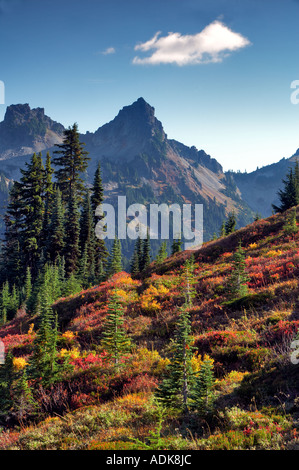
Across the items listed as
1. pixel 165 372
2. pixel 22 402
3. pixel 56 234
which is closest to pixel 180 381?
pixel 165 372

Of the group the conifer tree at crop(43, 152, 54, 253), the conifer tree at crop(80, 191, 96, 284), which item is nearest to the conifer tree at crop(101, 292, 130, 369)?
the conifer tree at crop(80, 191, 96, 284)

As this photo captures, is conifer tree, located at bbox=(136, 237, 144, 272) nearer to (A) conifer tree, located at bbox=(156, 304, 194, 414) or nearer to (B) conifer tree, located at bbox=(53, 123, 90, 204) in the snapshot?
(B) conifer tree, located at bbox=(53, 123, 90, 204)

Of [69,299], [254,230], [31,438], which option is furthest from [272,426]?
[254,230]

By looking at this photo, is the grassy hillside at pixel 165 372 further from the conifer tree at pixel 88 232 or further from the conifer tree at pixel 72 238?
the conifer tree at pixel 88 232

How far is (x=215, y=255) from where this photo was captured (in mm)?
24266

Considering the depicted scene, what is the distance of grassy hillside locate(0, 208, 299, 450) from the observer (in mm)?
5590

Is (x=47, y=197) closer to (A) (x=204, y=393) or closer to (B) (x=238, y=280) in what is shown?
(B) (x=238, y=280)

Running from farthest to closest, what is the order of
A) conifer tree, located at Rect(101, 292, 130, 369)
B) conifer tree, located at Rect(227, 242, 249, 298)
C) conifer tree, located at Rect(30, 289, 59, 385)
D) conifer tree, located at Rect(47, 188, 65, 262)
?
conifer tree, located at Rect(47, 188, 65, 262) < conifer tree, located at Rect(227, 242, 249, 298) < conifer tree, located at Rect(101, 292, 130, 369) < conifer tree, located at Rect(30, 289, 59, 385)

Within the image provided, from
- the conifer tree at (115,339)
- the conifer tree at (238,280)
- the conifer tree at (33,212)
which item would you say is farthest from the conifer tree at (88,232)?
the conifer tree at (115,339)

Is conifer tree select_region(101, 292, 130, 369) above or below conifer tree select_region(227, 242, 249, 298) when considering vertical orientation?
below

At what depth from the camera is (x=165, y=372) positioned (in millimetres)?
8891

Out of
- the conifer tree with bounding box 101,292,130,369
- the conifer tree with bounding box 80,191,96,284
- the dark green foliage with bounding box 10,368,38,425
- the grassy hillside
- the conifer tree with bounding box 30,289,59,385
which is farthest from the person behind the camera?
the conifer tree with bounding box 80,191,96,284

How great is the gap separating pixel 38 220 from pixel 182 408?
Result: 3849 cm
